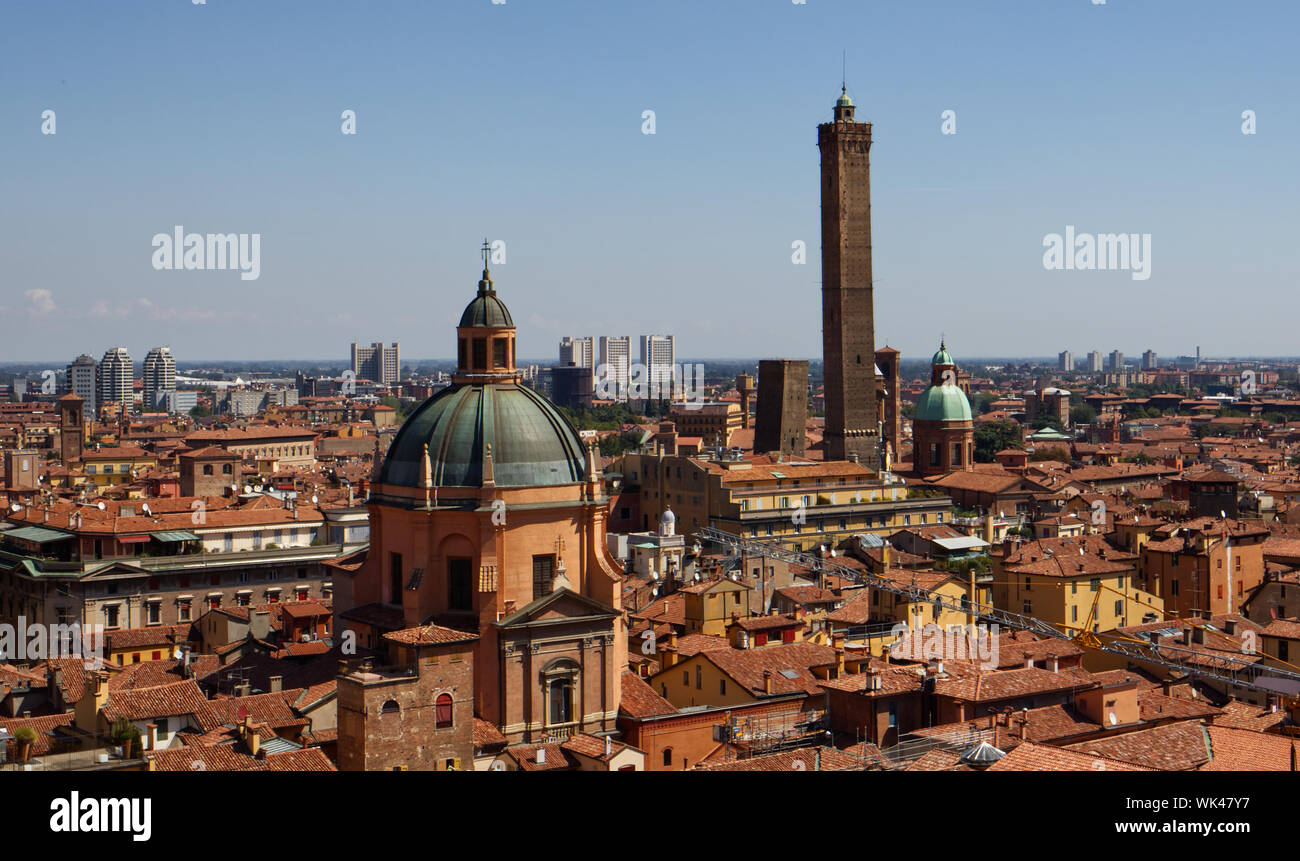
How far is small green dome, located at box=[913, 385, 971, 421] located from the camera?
65.6 m

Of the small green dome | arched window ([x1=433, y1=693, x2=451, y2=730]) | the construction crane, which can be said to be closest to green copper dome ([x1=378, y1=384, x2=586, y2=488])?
arched window ([x1=433, y1=693, x2=451, y2=730])

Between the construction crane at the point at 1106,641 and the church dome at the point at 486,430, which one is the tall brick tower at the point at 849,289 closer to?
the construction crane at the point at 1106,641

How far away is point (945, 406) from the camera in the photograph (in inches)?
2596

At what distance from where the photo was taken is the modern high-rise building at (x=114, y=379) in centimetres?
17210

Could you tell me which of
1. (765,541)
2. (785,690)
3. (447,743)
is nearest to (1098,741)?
(785,690)

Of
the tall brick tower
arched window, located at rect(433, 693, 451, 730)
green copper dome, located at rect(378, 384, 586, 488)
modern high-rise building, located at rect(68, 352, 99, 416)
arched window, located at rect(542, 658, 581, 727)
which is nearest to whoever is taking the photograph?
arched window, located at rect(433, 693, 451, 730)

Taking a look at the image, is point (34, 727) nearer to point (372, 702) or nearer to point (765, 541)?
point (372, 702)

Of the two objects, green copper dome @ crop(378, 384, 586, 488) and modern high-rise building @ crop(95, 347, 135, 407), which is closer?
green copper dome @ crop(378, 384, 586, 488)

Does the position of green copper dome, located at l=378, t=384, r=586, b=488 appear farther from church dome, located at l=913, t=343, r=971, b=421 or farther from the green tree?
the green tree

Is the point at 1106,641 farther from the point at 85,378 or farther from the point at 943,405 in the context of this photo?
the point at 85,378

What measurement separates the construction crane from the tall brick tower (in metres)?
20.5

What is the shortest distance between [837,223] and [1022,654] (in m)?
40.5

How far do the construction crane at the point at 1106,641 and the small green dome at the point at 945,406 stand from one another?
22170 millimetres

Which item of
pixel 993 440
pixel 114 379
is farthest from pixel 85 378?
pixel 993 440
